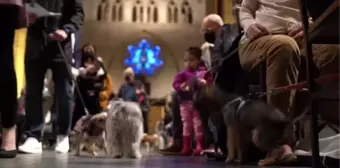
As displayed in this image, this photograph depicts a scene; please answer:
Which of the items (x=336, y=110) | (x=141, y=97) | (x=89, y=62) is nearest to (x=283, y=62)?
(x=336, y=110)

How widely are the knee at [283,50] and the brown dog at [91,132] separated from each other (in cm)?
165

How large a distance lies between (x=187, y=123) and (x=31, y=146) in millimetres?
1459

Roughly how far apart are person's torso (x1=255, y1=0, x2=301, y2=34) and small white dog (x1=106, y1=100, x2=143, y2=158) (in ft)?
3.55

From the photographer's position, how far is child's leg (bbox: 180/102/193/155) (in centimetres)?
450

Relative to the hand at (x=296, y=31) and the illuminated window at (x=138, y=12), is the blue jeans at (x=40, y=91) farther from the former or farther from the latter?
the illuminated window at (x=138, y=12)

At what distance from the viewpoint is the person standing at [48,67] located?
3.75 m

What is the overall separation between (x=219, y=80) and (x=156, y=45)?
1271 centimetres

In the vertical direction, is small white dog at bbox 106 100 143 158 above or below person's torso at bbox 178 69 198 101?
below

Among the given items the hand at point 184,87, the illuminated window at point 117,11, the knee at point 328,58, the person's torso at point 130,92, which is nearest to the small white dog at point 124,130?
the hand at point 184,87

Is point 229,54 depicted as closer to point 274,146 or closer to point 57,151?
point 274,146

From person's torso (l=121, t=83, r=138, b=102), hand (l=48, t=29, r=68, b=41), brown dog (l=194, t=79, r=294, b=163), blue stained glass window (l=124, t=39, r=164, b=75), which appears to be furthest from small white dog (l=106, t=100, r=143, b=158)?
blue stained glass window (l=124, t=39, r=164, b=75)

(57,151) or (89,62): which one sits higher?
(89,62)

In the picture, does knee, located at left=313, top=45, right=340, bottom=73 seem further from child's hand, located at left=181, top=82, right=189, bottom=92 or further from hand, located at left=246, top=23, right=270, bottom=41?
child's hand, located at left=181, top=82, right=189, bottom=92

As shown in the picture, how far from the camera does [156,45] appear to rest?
15953mm
